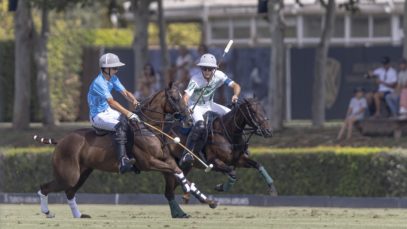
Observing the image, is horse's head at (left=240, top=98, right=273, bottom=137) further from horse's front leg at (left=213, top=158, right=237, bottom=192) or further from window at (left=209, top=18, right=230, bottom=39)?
window at (left=209, top=18, right=230, bottom=39)

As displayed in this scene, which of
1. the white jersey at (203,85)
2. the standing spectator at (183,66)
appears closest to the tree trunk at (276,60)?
the standing spectator at (183,66)

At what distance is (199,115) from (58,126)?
13.5m

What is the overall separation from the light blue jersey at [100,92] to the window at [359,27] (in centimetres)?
2918

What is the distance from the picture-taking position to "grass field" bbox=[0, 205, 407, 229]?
18250 mm

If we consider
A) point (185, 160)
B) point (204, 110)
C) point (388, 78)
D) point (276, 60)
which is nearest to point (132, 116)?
point (185, 160)

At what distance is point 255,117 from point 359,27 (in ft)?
90.5

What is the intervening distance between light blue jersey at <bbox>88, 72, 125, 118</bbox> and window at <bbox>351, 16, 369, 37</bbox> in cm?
2918

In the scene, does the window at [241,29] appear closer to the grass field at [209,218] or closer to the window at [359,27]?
the window at [359,27]

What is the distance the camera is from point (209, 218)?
20.4 metres

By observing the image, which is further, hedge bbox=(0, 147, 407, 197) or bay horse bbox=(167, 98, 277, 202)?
hedge bbox=(0, 147, 407, 197)

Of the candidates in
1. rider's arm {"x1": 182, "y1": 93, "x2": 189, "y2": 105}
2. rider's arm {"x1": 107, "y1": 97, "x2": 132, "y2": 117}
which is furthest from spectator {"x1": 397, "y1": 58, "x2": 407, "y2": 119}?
rider's arm {"x1": 107, "y1": 97, "x2": 132, "y2": 117}

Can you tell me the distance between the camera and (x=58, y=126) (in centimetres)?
3534

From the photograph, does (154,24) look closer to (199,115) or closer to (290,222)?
(199,115)

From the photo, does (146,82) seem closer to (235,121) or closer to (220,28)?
(235,121)
